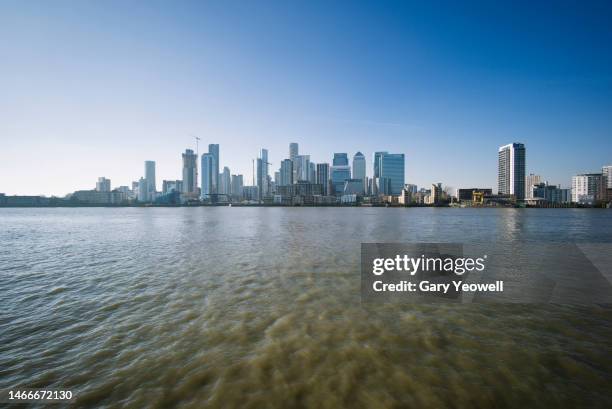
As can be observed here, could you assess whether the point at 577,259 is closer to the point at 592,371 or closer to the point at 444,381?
the point at 592,371

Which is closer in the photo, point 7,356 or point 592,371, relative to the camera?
point 592,371

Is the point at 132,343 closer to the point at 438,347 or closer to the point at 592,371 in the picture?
the point at 438,347

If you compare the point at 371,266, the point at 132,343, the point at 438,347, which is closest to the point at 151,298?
the point at 132,343

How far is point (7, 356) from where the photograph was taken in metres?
7.05

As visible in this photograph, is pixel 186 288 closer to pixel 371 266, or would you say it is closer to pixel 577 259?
pixel 371 266

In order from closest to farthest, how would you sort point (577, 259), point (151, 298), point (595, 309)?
1. point (595, 309)
2. point (151, 298)
3. point (577, 259)

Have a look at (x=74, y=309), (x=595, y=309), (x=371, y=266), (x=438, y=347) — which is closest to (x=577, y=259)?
(x=595, y=309)

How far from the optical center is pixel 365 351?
7.09 metres

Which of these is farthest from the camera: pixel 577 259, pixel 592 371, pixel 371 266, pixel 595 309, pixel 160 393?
pixel 577 259

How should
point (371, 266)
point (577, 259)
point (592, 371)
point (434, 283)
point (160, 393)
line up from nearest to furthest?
point (160, 393) → point (592, 371) → point (434, 283) → point (371, 266) → point (577, 259)

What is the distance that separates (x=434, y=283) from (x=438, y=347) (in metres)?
7.83

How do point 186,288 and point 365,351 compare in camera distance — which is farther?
point 186,288

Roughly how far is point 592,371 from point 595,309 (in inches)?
240

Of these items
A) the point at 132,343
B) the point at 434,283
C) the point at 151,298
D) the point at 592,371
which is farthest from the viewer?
the point at 434,283
